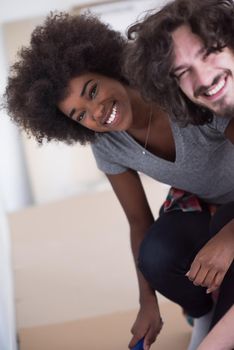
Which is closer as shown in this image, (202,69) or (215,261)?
(202,69)

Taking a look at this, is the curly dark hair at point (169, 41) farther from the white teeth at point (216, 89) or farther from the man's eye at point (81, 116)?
the man's eye at point (81, 116)

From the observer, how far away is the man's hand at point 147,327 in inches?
53.2

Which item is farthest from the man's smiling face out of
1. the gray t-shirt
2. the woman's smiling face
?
the woman's smiling face

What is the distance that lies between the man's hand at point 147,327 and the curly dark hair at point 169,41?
52cm

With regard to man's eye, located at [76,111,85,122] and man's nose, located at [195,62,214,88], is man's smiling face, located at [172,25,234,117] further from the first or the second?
man's eye, located at [76,111,85,122]

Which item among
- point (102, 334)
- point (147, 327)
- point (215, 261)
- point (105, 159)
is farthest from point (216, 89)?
point (102, 334)

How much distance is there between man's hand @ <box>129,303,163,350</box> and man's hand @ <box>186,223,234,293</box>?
0.96 ft

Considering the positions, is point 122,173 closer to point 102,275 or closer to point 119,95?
point 119,95

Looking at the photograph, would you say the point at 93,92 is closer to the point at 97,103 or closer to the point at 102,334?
the point at 97,103

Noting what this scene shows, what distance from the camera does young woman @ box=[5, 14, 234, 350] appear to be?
1.28 meters

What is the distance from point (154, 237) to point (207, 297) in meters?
0.21

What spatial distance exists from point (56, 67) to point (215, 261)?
538 millimetres

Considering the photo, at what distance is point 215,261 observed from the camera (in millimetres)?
1101

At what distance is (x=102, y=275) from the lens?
219 centimetres
